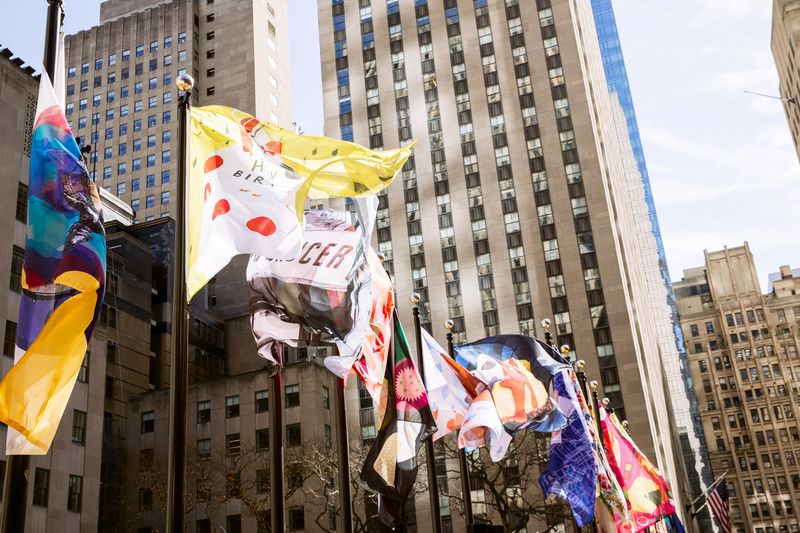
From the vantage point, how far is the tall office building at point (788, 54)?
103m

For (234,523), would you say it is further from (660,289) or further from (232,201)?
(660,289)

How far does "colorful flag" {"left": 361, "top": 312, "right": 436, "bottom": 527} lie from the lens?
16.8 meters

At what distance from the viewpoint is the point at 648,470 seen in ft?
110

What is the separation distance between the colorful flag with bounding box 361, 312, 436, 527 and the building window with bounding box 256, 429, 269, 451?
2197 inches

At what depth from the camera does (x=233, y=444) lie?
7375 cm

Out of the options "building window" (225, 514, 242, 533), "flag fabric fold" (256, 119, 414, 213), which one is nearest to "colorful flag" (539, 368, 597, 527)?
"flag fabric fold" (256, 119, 414, 213)

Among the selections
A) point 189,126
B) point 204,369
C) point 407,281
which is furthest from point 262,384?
point 189,126

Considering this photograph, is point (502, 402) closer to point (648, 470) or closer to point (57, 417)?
point (648, 470)

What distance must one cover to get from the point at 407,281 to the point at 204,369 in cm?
2610

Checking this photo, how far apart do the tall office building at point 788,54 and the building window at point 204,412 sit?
81169mm

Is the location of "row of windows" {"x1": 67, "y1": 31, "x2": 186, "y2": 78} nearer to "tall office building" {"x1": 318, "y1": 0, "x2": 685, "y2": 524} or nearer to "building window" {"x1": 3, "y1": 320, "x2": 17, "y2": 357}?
"tall office building" {"x1": 318, "y1": 0, "x2": 685, "y2": 524}

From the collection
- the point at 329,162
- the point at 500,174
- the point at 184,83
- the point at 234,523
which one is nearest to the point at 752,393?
the point at 500,174

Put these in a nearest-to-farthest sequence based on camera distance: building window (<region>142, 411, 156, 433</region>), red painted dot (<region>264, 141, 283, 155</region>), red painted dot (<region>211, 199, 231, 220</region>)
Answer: red painted dot (<region>211, 199, 231, 220</region>) → red painted dot (<region>264, 141, 283, 155</region>) → building window (<region>142, 411, 156, 433</region>)

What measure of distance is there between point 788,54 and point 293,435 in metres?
82.1
